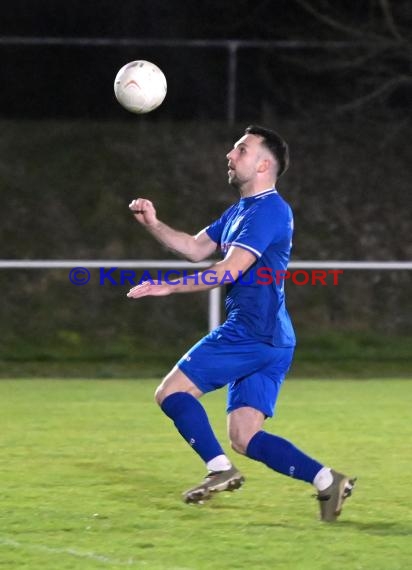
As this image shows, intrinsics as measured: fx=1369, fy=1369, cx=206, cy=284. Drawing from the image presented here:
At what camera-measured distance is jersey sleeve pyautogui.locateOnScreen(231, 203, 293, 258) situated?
6.53m

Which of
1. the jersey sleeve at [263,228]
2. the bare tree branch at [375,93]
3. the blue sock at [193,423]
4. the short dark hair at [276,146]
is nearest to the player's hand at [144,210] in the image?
the jersey sleeve at [263,228]

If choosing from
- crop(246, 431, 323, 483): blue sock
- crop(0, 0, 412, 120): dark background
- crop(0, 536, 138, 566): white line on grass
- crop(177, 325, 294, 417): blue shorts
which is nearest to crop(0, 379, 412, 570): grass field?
crop(0, 536, 138, 566): white line on grass

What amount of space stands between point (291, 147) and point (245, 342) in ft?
44.1

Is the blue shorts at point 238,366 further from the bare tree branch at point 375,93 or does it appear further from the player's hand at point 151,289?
the bare tree branch at point 375,93

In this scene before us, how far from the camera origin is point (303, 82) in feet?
67.2

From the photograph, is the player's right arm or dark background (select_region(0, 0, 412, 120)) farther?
dark background (select_region(0, 0, 412, 120))

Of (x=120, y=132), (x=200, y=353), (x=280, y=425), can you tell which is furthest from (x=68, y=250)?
(x=200, y=353)

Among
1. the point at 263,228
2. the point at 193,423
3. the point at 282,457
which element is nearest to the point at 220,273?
the point at 263,228

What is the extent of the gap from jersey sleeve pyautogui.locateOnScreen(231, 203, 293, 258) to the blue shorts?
0.48 m

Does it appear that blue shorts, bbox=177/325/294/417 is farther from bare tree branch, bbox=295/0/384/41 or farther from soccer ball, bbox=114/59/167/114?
bare tree branch, bbox=295/0/384/41

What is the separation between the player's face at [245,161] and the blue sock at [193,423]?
1109mm

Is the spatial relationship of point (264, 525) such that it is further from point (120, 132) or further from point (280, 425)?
point (120, 132)

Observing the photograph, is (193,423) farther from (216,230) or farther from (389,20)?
(389,20)

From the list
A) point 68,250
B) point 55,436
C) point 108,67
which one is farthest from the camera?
point 108,67
